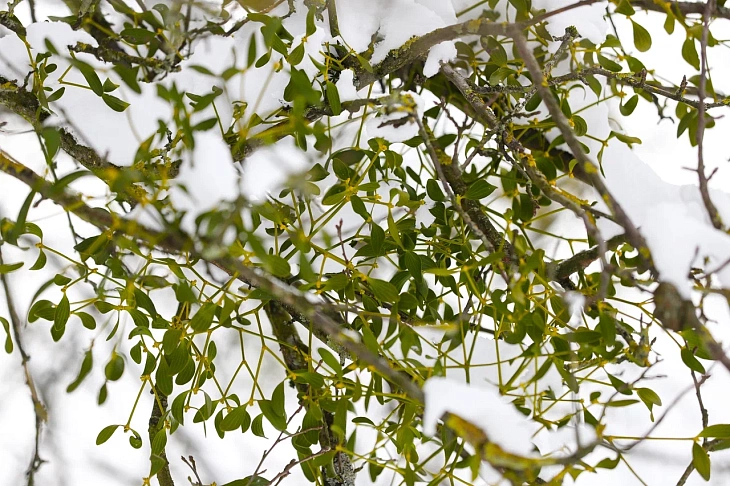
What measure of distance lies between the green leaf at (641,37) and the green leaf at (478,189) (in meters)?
0.17

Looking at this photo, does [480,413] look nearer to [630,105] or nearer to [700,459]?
[700,459]

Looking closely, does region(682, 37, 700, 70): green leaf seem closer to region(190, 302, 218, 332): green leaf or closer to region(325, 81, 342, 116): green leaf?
region(325, 81, 342, 116): green leaf

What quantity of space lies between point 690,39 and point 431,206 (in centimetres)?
22

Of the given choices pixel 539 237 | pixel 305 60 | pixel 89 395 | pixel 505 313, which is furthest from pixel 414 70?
pixel 89 395

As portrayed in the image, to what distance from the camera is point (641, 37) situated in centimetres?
46

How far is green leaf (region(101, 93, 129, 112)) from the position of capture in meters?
0.40

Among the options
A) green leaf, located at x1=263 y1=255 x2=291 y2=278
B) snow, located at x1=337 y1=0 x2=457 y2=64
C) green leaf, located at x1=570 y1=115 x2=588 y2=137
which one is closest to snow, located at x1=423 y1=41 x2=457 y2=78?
snow, located at x1=337 y1=0 x2=457 y2=64

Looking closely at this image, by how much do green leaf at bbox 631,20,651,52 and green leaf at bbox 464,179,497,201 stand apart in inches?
6.7

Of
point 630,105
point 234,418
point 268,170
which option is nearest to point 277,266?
point 268,170

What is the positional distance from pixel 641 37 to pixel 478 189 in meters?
0.18

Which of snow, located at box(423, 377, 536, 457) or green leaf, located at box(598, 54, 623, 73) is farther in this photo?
green leaf, located at box(598, 54, 623, 73)

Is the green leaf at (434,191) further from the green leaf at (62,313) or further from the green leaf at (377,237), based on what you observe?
the green leaf at (62,313)

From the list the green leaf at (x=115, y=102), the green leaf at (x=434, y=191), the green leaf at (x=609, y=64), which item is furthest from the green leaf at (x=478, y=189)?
the green leaf at (x=115, y=102)

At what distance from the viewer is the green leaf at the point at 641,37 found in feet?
1.51
